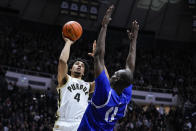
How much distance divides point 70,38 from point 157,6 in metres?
18.0

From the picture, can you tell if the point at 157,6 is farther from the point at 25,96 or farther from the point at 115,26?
the point at 25,96

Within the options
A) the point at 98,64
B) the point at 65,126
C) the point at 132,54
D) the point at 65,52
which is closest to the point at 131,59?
the point at 132,54

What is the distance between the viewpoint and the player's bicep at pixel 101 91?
9.50 ft

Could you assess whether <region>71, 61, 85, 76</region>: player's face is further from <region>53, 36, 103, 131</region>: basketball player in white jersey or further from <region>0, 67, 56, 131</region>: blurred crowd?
<region>0, 67, 56, 131</region>: blurred crowd

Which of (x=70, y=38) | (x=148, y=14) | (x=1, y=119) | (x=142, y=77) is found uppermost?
(x=148, y=14)

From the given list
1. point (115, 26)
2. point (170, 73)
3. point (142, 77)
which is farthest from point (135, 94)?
point (115, 26)

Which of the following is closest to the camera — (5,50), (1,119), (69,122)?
(69,122)

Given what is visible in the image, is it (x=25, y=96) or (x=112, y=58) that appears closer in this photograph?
(x=25, y=96)

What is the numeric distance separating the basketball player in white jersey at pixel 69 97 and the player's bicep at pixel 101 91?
41.9 inches

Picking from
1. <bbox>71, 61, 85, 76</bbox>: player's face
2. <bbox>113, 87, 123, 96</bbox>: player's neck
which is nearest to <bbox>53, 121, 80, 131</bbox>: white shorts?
<bbox>71, 61, 85, 76</bbox>: player's face

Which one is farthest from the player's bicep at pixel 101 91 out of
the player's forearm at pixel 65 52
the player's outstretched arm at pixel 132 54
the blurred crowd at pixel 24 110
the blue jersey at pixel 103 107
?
the blurred crowd at pixel 24 110

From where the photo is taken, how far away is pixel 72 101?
13.4 feet

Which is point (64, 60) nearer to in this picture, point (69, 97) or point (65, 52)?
point (65, 52)

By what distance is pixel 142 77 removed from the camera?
2000 centimetres
